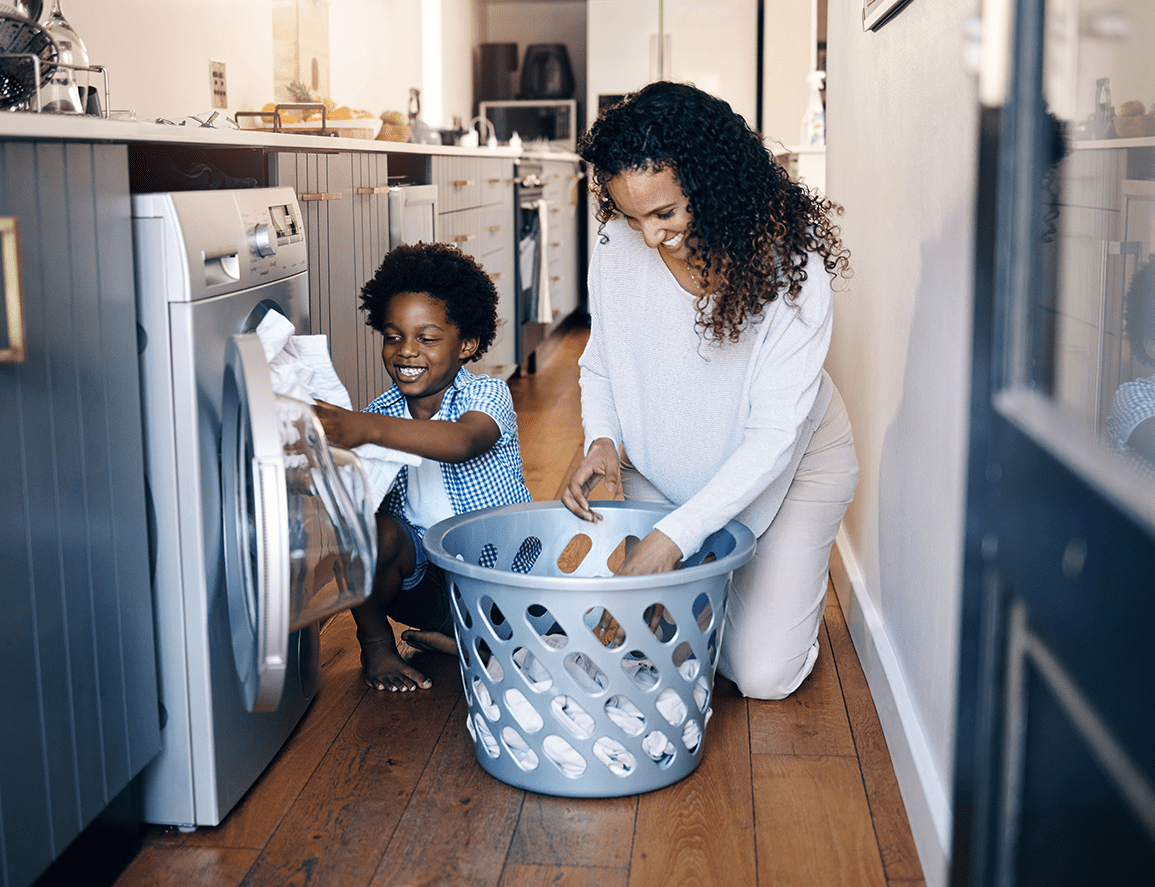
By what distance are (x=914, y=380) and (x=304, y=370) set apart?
0.86 metres

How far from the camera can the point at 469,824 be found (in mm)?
1479

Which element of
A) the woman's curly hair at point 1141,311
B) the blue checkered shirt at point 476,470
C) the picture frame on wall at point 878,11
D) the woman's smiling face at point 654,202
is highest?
the picture frame on wall at point 878,11

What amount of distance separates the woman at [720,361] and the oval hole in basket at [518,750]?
272 mm

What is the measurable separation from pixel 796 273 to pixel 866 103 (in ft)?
2.50

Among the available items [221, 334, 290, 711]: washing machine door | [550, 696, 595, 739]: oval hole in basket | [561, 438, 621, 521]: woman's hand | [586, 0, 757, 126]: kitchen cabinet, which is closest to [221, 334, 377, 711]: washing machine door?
[221, 334, 290, 711]: washing machine door

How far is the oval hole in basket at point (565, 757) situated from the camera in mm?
1520

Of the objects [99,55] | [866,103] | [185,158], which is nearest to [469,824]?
[185,158]

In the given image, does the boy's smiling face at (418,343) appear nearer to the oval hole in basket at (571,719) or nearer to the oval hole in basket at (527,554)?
the oval hole in basket at (527,554)

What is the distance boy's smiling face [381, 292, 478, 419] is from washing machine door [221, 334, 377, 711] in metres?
0.54

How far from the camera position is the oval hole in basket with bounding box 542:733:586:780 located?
1.52 meters

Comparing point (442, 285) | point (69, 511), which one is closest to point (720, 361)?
point (442, 285)

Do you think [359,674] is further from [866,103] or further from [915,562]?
[866,103]

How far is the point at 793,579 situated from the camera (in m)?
1.89

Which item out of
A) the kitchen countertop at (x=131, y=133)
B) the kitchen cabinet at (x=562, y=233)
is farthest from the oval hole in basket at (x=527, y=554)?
the kitchen cabinet at (x=562, y=233)
